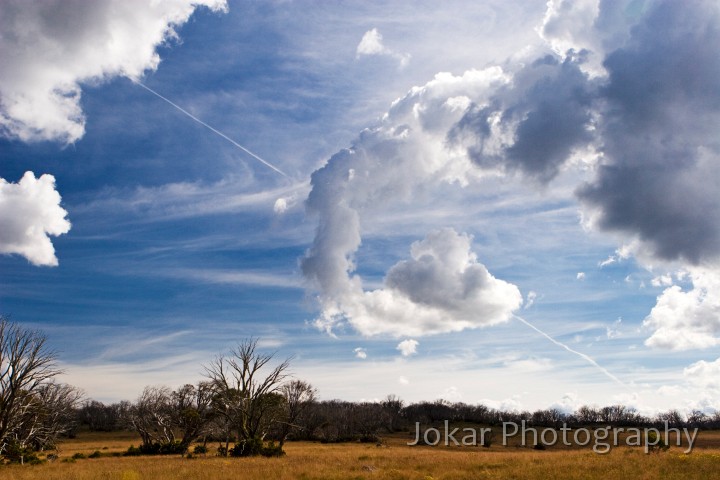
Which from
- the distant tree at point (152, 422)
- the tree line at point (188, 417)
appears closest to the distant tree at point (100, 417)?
the tree line at point (188, 417)

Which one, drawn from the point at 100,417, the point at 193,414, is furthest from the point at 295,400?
the point at 100,417

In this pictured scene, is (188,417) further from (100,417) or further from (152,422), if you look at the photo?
(100,417)

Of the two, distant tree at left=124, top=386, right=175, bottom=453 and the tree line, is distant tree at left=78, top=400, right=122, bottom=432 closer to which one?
the tree line

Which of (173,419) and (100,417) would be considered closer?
(173,419)

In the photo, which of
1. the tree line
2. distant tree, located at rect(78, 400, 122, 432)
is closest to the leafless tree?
the tree line

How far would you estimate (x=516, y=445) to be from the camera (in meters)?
80.0

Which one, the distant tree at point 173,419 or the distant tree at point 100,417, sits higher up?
the distant tree at point 173,419

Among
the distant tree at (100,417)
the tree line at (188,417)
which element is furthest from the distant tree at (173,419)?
the distant tree at (100,417)

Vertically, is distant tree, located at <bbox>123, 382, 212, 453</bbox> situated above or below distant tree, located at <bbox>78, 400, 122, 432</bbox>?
above

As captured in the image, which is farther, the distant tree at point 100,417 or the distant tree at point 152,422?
the distant tree at point 100,417

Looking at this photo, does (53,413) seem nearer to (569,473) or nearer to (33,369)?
(33,369)

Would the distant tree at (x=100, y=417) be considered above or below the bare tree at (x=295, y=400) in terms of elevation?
below

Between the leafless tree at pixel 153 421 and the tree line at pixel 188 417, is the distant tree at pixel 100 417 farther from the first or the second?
the leafless tree at pixel 153 421

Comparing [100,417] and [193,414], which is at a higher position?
[193,414]
